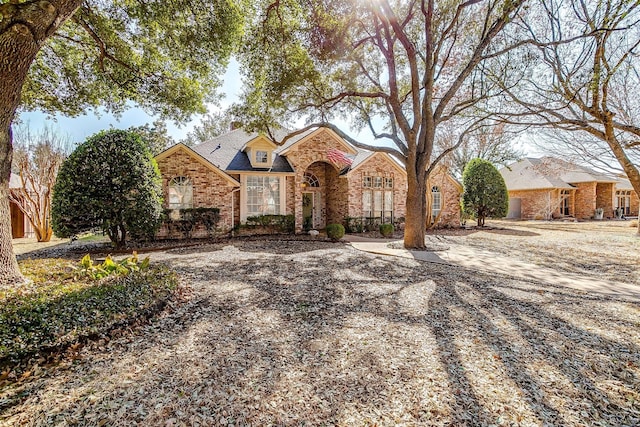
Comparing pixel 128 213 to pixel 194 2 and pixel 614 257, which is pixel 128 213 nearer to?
pixel 194 2

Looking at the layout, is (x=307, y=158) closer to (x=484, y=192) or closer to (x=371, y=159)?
(x=371, y=159)

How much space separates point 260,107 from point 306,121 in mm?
2197

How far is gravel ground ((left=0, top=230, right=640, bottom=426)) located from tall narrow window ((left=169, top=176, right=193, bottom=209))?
8.89 metres

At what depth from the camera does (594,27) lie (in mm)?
8672

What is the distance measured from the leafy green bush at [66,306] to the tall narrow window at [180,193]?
25.3 ft

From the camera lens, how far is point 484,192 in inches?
731

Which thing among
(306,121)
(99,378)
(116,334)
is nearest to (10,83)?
(116,334)

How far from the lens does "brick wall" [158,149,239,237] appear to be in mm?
12703

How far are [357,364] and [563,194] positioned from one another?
32.5 m

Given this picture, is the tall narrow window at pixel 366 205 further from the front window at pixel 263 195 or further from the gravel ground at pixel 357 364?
the gravel ground at pixel 357 364

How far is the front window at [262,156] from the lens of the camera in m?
14.7

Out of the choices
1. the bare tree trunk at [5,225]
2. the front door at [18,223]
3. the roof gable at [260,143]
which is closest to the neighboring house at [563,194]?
the roof gable at [260,143]

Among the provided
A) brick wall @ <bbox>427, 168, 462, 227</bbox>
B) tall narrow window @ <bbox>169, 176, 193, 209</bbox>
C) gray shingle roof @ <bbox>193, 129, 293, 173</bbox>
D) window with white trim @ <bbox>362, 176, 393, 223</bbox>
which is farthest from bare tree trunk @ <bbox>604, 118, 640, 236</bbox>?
tall narrow window @ <bbox>169, 176, 193, 209</bbox>

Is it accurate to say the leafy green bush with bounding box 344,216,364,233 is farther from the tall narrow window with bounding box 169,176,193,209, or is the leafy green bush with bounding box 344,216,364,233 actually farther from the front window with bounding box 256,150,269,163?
the tall narrow window with bounding box 169,176,193,209
